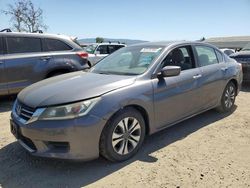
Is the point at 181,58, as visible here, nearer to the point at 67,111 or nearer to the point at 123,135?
the point at 123,135

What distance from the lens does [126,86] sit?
3830mm

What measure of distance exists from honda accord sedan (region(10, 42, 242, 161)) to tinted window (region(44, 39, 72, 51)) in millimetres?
2677

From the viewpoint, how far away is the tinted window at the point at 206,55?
5229mm

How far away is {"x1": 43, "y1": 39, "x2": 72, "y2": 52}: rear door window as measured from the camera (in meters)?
7.31

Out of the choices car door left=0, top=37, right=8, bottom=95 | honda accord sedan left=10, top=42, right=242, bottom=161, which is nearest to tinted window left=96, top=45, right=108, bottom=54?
car door left=0, top=37, right=8, bottom=95

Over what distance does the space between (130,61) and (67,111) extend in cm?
164

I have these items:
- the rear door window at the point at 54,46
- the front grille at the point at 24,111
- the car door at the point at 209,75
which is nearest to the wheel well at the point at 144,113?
the front grille at the point at 24,111

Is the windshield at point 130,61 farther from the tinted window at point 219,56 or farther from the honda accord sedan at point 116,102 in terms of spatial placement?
the tinted window at point 219,56

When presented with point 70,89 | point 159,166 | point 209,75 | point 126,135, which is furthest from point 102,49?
point 159,166

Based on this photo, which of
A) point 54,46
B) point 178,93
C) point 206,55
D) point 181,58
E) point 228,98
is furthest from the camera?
point 54,46

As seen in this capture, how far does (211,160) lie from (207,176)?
0.45 meters

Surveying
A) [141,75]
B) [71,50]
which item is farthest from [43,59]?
[141,75]

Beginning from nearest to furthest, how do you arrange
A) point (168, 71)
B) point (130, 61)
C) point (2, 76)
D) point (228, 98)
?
point (168, 71)
point (130, 61)
point (228, 98)
point (2, 76)

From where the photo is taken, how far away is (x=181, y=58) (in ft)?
16.1
